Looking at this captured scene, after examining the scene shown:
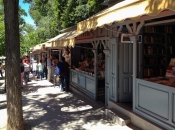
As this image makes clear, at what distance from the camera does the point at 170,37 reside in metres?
6.89

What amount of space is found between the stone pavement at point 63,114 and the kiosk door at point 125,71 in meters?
0.98

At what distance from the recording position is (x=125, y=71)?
6.98m

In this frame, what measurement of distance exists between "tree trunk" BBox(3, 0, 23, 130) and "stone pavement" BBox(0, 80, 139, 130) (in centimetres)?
76

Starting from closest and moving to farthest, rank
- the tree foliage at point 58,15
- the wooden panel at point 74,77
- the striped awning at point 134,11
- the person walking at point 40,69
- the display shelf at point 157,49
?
1. the striped awning at point 134,11
2. the display shelf at point 157,49
3. the wooden panel at point 74,77
4. the person walking at point 40,69
5. the tree foliage at point 58,15

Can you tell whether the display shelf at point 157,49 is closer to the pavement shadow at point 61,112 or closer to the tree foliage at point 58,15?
the pavement shadow at point 61,112

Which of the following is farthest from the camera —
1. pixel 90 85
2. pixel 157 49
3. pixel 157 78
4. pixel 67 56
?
pixel 67 56

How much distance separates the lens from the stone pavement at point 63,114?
5.94 m

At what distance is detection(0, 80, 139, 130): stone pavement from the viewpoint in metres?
5.94

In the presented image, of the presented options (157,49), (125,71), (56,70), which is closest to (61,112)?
(125,71)

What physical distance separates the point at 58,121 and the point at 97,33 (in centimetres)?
372

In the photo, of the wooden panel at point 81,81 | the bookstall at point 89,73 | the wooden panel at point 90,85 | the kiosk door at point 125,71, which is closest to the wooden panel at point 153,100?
the kiosk door at point 125,71

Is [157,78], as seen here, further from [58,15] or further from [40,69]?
[58,15]

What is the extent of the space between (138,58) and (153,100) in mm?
1303

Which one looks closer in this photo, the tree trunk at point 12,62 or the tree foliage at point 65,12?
the tree trunk at point 12,62
